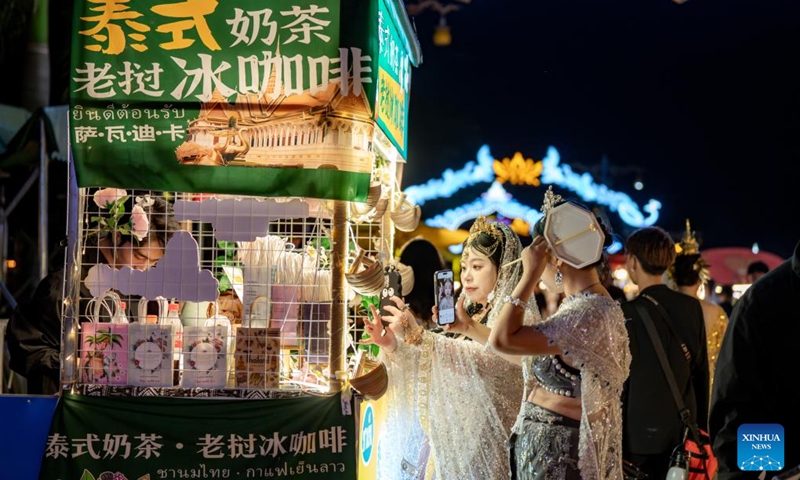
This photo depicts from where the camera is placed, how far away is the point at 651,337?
4.44 m

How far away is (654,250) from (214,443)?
8.10ft

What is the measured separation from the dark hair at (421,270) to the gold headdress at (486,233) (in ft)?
4.33

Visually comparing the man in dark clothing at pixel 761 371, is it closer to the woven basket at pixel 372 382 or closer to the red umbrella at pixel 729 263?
the woven basket at pixel 372 382

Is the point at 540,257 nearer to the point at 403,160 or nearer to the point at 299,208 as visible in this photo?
the point at 299,208

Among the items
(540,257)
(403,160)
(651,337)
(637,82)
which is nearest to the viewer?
(540,257)

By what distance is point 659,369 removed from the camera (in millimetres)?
4402

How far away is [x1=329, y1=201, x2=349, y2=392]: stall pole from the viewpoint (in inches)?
149

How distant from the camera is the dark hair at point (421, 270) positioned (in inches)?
223

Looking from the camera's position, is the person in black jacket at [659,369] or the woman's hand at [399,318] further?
the person in black jacket at [659,369]

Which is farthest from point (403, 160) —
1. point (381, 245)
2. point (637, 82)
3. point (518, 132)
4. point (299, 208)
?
point (518, 132)

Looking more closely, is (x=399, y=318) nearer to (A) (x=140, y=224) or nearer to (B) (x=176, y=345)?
(B) (x=176, y=345)

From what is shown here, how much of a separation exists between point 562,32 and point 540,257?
3037cm

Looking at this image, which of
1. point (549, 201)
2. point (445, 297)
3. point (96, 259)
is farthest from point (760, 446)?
point (96, 259)

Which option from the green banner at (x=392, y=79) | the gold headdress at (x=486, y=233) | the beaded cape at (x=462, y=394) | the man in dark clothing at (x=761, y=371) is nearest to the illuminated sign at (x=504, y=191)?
the green banner at (x=392, y=79)
